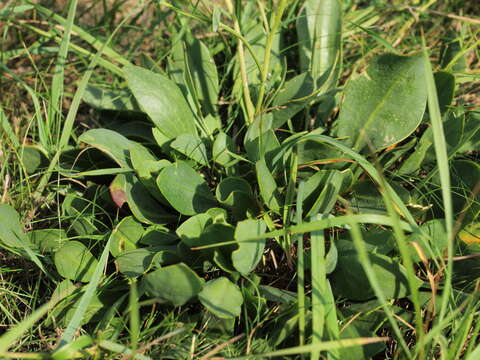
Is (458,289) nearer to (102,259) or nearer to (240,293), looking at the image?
(240,293)

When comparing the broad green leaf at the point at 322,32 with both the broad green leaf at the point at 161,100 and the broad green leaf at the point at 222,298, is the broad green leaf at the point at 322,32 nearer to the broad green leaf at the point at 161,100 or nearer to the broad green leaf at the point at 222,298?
the broad green leaf at the point at 161,100

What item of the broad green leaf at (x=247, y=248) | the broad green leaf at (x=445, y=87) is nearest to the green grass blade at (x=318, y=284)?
the broad green leaf at (x=247, y=248)

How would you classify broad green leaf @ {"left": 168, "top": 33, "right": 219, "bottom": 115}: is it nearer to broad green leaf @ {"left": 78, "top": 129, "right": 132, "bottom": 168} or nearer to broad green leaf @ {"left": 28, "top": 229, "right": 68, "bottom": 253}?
broad green leaf @ {"left": 78, "top": 129, "right": 132, "bottom": 168}

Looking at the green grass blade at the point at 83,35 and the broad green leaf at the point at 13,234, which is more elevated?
the green grass blade at the point at 83,35

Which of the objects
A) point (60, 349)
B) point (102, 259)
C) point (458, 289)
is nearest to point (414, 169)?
point (458, 289)

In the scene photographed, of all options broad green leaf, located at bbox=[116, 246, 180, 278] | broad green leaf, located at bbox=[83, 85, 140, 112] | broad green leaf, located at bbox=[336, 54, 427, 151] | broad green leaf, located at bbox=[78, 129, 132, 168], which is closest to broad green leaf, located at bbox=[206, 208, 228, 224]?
broad green leaf, located at bbox=[116, 246, 180, 278]

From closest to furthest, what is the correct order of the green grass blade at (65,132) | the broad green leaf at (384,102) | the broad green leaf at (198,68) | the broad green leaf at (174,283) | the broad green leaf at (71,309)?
the broad green leaf at (174,283) → the broad green leaf at (71,309) → the broad green leaf at (384,102) → the green grass blade at (65,132) → the broad green leaf at (198,68)

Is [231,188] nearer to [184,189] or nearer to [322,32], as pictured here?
[184,189]

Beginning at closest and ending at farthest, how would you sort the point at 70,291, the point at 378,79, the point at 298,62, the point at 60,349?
the point at 60,349, the point at 70,291, the point at 378,79, the point at 298,62
